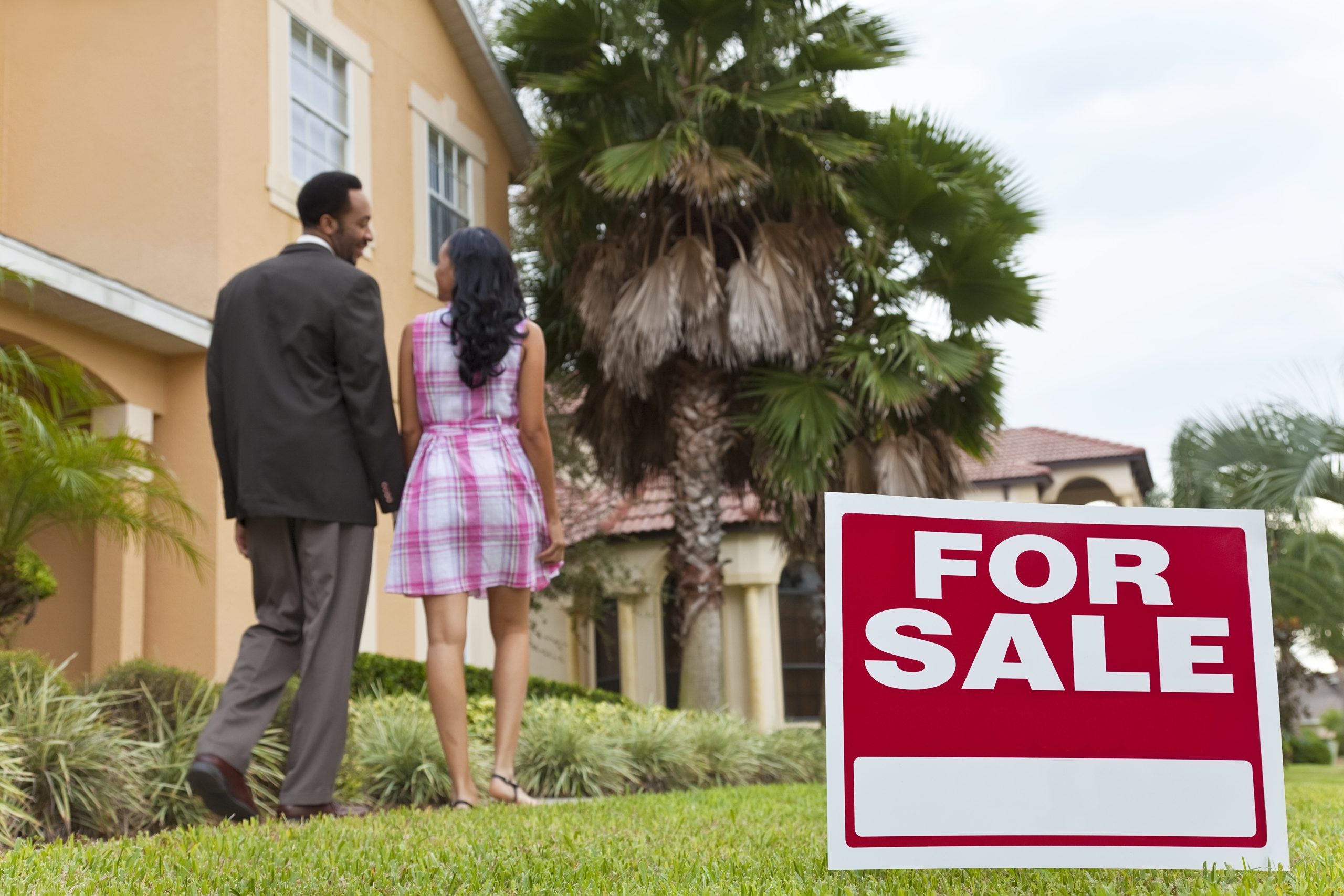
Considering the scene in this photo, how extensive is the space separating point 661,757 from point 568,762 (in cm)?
65

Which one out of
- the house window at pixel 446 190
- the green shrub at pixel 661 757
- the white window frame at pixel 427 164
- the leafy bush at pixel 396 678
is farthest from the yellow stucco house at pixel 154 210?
the green shrub at pixel 661 757

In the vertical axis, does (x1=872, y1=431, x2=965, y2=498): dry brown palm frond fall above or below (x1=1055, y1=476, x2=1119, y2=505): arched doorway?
below

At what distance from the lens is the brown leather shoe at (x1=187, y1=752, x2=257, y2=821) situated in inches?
149

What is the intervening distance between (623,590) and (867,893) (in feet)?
49.6

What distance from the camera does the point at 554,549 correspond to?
4.59 meters

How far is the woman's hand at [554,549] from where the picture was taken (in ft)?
15.0

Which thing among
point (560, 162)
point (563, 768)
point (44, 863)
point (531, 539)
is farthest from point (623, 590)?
point (44, 863)

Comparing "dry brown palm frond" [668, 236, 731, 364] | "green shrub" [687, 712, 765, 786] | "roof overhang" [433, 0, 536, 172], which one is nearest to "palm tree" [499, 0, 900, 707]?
"dry brown palm frond" [668, 236, 731, 364]

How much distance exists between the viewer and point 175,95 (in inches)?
363

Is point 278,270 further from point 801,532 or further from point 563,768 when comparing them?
point 801,532

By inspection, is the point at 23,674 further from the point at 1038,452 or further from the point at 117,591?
the point at 1038,452

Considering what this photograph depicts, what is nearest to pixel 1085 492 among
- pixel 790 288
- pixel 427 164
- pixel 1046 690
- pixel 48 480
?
pixel 790 288

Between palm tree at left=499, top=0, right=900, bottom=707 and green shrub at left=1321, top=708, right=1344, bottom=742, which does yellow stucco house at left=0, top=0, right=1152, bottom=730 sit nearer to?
palm tree at left=499, top=0, right=900, bottom=707

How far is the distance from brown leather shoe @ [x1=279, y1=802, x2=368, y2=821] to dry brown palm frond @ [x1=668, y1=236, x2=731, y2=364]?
768 centimetres
